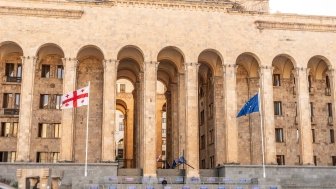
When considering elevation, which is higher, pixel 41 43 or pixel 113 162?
pixel 41 43

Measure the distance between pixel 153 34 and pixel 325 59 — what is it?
18218 millimetres

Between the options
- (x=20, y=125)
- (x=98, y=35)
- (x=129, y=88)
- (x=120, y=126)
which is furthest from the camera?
(x=120, y=126)

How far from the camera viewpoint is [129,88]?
7294 cm

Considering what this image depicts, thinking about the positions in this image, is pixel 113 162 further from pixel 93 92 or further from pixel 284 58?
pixel 284 58

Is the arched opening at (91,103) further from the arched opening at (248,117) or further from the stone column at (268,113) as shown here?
the stone column at (268,113)

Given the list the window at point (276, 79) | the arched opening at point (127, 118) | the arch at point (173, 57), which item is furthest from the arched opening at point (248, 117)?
the arched opening at point (127, 118)

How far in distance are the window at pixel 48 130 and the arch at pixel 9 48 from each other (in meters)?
7.79

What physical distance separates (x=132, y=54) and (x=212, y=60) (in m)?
8.79

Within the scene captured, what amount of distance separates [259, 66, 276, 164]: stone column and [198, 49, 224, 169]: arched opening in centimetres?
482

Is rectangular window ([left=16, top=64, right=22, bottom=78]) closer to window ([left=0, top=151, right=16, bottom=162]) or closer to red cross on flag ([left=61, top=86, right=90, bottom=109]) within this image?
window ([left=0, top=151, right=16, bottom=162])

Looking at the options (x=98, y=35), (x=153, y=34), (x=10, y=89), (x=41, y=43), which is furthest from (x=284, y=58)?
(x=10, y=89)

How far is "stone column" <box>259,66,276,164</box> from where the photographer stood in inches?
1737

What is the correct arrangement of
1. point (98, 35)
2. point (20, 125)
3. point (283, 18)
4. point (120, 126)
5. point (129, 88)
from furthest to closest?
point (120, 126)
point (129, 88)
point (283, 18)
point (98, 35)
point (20, 125)

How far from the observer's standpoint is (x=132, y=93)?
59562 mm
